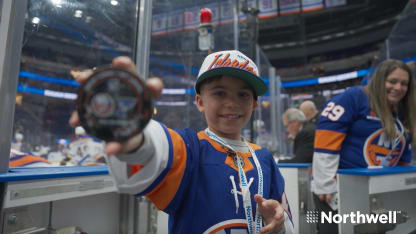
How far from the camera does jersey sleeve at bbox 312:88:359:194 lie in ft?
5.06

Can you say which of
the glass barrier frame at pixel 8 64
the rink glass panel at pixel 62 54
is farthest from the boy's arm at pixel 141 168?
the glass barrier frame at pixel 8 64

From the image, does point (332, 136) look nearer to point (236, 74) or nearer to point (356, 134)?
point (356, 134)

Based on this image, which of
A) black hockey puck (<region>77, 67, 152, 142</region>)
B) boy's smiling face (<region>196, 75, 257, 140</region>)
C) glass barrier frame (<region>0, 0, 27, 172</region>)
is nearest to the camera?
black hockey puck (<region>77, 67, 152, 142</region>)

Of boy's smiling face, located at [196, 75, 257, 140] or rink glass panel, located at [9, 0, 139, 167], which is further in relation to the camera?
rink glass panel, located at [9, 0, 139, 167]

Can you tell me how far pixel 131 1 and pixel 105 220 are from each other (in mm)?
1483

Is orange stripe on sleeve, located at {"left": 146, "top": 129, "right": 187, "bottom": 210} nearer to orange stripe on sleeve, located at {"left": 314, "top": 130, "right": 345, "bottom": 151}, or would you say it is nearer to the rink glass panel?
the rink glass panel

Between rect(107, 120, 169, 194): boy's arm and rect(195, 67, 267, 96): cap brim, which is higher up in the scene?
rect(195, 67, 267, 96): cap brim

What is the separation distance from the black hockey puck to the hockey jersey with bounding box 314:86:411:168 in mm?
1378

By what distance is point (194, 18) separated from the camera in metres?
2.54

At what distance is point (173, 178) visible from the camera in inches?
24.0

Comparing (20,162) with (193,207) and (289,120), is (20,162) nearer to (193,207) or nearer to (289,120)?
(193,207)

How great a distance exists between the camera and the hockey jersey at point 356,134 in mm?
1524

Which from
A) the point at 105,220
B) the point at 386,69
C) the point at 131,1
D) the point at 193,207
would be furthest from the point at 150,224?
the point at 386,69

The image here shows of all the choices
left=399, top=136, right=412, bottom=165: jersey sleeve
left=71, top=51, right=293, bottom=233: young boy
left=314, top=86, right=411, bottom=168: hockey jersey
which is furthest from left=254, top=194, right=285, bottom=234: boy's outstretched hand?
left=399, top=136, right=412, bottom=165: jersey sleeve
